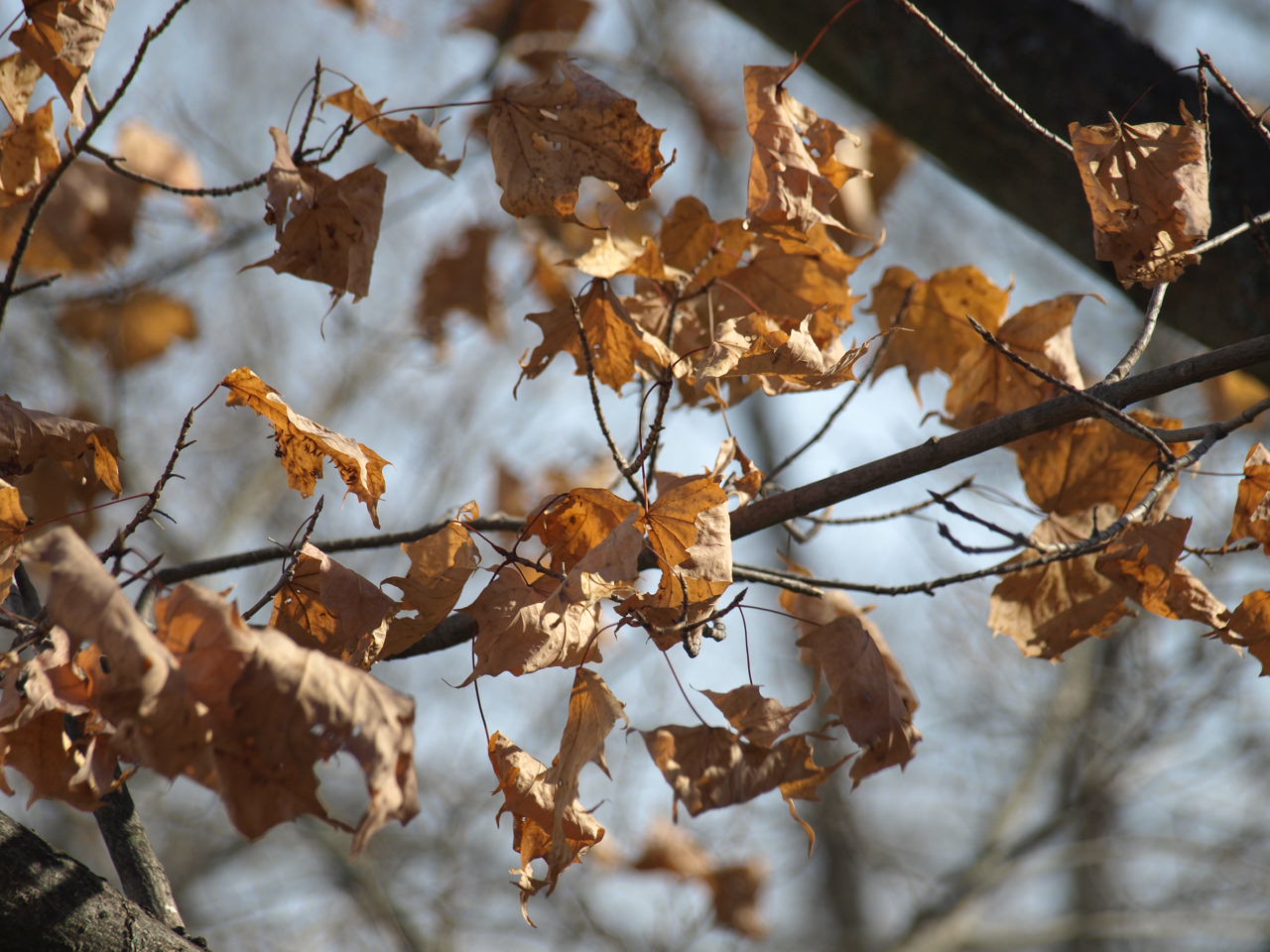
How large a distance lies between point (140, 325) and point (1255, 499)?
347cm

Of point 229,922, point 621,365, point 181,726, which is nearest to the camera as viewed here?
point 181,726

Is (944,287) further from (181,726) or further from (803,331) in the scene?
(181,726)

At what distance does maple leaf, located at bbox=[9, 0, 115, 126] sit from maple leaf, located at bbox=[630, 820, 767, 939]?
3.59 meters

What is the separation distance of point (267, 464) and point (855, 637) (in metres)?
4.51

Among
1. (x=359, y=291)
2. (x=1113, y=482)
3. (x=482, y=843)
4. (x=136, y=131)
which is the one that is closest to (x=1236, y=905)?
(x=482, y=843)

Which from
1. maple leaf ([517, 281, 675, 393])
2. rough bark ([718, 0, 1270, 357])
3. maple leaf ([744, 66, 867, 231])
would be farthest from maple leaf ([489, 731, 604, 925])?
rough bark ([718, 0, 1270, 357])

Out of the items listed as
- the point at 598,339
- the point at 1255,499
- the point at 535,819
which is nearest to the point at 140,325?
the point at 598,339

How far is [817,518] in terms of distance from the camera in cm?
149

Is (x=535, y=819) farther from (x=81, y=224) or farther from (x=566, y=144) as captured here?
(x=81, y=224)

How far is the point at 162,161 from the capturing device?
11.1ft

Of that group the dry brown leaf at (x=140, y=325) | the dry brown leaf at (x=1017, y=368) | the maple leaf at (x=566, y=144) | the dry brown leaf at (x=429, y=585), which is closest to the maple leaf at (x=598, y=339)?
the maple leaf at (x=566, y=144)

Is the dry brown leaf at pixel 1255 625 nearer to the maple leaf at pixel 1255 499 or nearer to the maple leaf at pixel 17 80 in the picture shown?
the maple leaf at pixel 1255 499

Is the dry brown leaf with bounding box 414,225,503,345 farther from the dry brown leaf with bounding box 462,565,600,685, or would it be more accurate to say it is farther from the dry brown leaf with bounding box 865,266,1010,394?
the dry brown leaf with bounding box 462,565,600,685

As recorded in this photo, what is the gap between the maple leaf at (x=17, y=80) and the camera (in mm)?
1158
